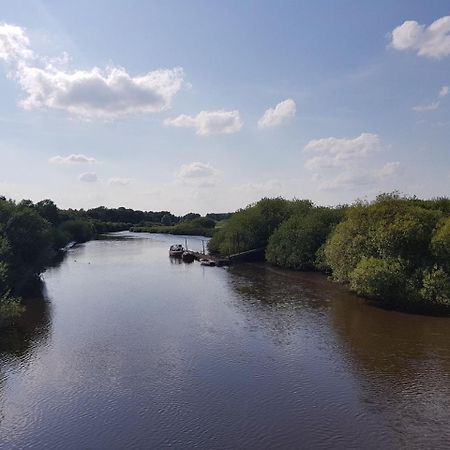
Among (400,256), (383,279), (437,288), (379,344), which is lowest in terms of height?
(379,344)

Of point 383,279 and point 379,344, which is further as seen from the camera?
point 383,279

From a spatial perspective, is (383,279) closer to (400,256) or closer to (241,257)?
(400,256)

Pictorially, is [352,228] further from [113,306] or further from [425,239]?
[113,306]

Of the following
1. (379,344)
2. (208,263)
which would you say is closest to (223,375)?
(379,344)

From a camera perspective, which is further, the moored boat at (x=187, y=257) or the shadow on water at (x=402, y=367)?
the moored boat at (x=187, y=257)

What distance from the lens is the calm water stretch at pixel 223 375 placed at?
61.2ft

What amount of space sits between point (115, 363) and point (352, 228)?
27492mm

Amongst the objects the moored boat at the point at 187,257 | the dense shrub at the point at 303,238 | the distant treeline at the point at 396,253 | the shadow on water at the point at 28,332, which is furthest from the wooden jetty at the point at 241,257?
the shadow on water at the point at 28,332

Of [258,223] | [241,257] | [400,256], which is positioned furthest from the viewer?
[258,223]

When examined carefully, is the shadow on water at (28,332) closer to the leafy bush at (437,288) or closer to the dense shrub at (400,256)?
the dense shrub at (400,256)

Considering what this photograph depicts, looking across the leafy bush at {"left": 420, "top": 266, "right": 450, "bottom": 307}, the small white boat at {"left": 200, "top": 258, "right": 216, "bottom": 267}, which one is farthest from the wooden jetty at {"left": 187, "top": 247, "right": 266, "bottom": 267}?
the leafy bush at {"left": 420, "top": 266, "right": 450, "bottom": 307}

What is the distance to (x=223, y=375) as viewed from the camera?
79.8 feet

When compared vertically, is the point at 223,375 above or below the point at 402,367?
below

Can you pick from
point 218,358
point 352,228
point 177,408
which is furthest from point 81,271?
point 177,408
